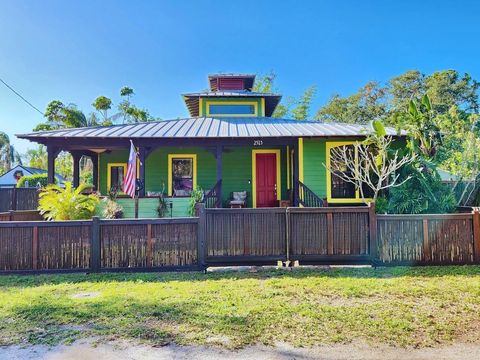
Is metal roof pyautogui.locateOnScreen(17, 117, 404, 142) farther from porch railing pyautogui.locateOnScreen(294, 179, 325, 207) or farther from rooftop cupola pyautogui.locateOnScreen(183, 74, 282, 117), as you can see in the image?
porch railing pyautogui.locateOnScreen(294, 179, 325, 207)

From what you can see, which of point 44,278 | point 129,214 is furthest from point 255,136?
point 44,278

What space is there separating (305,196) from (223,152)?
4.09 meters

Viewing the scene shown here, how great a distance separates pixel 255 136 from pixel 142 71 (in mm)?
17711

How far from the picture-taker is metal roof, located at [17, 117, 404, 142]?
448 inches

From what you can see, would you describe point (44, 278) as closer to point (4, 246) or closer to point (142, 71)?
point (4, 246)

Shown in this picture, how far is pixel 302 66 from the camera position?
31.5 meters

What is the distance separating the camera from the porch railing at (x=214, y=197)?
11310 millimetres

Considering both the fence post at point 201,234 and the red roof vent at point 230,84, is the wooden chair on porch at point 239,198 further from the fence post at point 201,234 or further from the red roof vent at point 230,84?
the red roof vent at point 230,84

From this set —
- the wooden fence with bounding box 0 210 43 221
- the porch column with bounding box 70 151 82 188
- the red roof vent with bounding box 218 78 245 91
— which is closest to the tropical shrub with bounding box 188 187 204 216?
the wooden fence with bounding box 0 210 43 221

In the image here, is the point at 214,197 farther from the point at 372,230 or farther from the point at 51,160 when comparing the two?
the point at 372,230

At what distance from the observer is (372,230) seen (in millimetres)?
6875

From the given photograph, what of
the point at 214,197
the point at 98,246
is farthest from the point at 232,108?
the point at 98,246

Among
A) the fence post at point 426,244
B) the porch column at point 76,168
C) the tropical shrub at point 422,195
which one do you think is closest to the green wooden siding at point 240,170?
the tropical shrub at point 422,195

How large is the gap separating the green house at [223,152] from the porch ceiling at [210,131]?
0.11 ft
